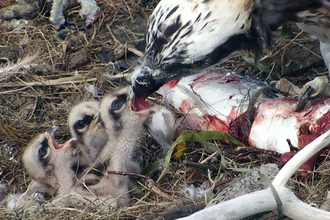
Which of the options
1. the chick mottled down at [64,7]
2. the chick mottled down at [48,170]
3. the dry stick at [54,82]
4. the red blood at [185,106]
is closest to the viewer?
the chick mottled down at [48,170]

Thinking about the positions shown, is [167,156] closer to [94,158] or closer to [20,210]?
[94,158]

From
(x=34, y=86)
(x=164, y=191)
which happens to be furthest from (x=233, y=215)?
(x=34, y=86)

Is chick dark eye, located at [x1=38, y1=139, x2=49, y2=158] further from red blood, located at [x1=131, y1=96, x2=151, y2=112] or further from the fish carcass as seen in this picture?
the fish carcass

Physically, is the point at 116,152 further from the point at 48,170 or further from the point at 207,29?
the point at 207,29

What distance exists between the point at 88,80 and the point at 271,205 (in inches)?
69.5

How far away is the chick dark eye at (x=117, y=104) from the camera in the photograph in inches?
114

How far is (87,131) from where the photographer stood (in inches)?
113

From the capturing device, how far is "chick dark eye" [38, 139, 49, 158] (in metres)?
2.78

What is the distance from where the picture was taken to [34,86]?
138 inches

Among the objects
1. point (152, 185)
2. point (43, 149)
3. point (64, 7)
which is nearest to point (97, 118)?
point (43, 149)

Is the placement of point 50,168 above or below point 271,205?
below

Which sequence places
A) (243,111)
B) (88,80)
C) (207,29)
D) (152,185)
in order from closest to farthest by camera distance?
(207,29), (152,185), (243,111), (88,80)

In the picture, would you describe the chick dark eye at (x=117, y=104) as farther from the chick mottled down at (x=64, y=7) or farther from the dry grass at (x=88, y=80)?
the chick mottled down at (x=64, y=7)

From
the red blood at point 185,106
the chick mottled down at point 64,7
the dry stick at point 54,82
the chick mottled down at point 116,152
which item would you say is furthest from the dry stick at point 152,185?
the chick mottled down at point 64,7
